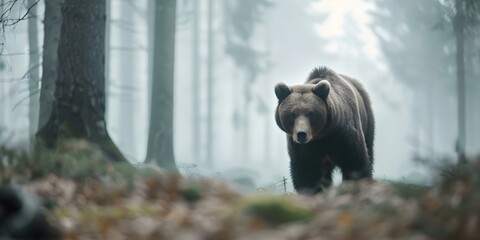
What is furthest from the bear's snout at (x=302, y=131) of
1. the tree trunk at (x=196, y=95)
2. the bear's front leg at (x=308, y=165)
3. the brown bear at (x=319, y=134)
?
the tree trunk at (x=196, y=95)

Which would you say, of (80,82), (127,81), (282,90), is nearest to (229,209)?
(80,82)

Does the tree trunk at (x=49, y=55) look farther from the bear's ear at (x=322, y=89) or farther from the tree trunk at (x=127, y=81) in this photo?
the tree trunk at (x=127, y=81)

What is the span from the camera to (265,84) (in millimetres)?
60031

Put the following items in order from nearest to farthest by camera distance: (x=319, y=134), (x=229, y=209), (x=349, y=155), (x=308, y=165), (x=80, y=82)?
(x=229, y=209) < (x=80, y=82) < (x=349, y=155) < (x=319, y=134) < (x=308, y=165)

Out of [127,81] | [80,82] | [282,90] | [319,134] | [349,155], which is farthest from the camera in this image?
[127,81]

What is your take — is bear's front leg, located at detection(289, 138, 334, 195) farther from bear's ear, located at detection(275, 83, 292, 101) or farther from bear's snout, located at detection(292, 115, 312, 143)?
bear's ear, located at detection(275, 83, 292, 101)

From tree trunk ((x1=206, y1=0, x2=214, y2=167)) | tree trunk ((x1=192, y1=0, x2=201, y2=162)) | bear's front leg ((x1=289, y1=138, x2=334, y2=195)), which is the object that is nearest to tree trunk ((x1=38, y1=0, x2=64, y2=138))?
bear's front leg ((x1=289, y1=138, x2=334, y2=195))

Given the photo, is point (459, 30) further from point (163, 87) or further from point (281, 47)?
point (281, 47)

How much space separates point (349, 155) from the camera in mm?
9367

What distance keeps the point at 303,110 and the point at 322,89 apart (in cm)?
40

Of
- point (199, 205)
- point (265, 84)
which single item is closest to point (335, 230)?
point (199, 205)

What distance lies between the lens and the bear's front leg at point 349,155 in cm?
937

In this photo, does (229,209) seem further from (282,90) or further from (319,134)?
(282,90)

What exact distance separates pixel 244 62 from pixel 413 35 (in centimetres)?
1095
